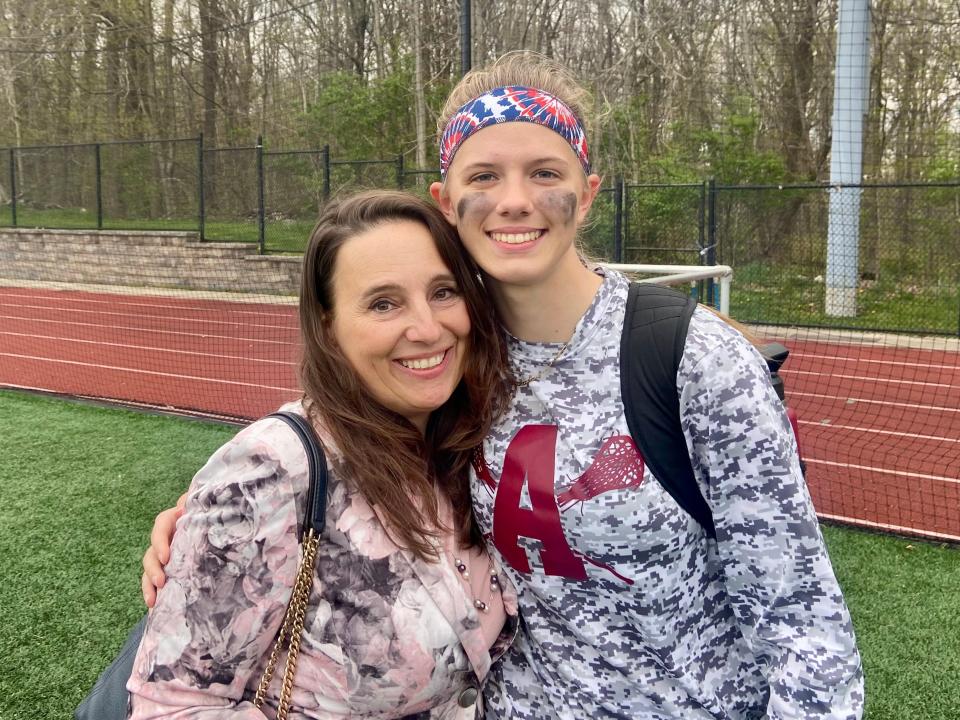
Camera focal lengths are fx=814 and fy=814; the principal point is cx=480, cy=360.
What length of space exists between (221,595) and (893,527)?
4.23 metres

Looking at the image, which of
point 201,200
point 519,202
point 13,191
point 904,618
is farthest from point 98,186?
point 519,202

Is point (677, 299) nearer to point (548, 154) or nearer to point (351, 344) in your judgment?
point (548, 154)

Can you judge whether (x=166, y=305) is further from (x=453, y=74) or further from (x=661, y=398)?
(x=661, y=398)

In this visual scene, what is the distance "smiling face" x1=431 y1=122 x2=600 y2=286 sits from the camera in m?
1.38

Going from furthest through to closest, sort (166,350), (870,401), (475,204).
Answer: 1. (166,350)
2. (870,401)
3. (475,204)

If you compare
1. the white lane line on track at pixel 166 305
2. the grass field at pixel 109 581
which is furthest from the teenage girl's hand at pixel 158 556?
the white lane line on track at pixel 166 305

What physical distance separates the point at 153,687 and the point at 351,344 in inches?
24.1

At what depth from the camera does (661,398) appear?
125 centimetres

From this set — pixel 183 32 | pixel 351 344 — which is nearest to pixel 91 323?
pixel 351 344

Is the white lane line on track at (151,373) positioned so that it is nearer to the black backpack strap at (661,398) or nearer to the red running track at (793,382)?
the red running track at (793,382)

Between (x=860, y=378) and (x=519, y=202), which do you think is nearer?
(x=519, y=202)

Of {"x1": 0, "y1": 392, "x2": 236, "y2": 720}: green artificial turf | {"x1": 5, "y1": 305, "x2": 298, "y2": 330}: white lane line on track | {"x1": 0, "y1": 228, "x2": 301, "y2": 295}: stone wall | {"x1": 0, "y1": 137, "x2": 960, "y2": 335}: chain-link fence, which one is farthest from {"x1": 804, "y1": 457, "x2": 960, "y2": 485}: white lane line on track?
{"x1": 0, "y1": 228, "x2": 301, "y2": 295}: stone wall

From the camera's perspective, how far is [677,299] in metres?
1.32

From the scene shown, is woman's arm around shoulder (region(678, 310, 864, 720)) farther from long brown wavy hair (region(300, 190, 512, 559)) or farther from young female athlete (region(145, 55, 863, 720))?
long brown wavy hair (region(300, 190, 512, 559))
